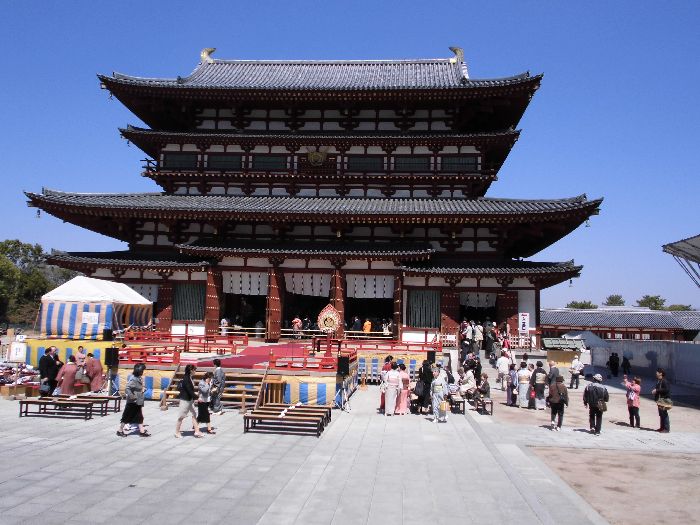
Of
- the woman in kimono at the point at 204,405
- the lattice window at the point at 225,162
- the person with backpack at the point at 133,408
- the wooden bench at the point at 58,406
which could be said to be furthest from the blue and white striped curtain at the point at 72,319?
the lattice window at the point at 225,162

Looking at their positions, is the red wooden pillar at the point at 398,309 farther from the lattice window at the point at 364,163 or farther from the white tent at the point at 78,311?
the white tent at the point at 78,311

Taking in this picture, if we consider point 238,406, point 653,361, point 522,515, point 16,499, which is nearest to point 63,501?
point 16,499

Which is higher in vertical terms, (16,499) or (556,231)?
(556,231)

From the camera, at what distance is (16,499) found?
880cm

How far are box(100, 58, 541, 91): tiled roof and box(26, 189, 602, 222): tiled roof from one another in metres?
7.71

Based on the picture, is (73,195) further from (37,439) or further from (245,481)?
(245,481)

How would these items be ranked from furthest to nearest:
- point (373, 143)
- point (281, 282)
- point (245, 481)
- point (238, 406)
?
point (373, 143) < point (281, 282) < point (238, 406) < point (245, 481)

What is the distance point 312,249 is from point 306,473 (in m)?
20.9

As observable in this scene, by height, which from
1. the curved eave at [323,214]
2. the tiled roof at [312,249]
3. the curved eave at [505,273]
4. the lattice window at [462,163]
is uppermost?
the lattice window at [462,163]

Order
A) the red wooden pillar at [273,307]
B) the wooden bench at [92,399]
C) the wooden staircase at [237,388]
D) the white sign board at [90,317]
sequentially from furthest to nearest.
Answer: the red wooden pillar at [273,307], the white sign board at [90,317], the wooden staircase at [237,388], the wooden bench at [92,399]

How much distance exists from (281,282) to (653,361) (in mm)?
23983

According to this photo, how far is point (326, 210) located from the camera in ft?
101

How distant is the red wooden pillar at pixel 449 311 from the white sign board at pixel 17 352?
66.0 ft

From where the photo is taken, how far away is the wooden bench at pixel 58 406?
51.1 ft
